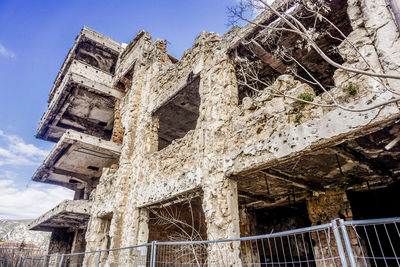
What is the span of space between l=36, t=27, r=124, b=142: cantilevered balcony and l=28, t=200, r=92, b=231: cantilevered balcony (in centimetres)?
363

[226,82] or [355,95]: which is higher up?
[226,82]

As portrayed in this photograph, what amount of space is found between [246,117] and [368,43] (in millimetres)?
2043

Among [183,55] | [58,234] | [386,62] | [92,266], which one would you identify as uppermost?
[183,55]

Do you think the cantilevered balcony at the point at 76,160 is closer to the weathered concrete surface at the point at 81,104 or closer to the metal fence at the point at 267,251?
the weathered concrete surface at the point at 81,104

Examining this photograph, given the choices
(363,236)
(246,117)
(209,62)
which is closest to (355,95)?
(246,117)

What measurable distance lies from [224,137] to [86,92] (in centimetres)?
712

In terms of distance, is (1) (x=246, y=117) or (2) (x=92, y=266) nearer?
(1) (x=246, y=117)

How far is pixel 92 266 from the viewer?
7.81 m

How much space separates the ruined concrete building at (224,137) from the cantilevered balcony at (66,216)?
0.05 metres

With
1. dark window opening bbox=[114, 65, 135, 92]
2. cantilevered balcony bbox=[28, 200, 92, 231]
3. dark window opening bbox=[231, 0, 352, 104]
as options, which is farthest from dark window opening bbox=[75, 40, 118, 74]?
dark window opening bbox=[231, 0, 352, 104]

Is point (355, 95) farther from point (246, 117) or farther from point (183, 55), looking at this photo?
point (183, 55)

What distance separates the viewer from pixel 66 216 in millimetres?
10023

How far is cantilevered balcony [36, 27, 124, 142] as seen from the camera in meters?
9.90

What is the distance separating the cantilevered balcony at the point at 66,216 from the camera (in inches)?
366
